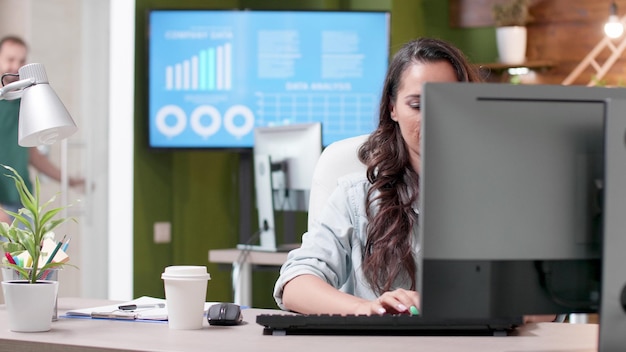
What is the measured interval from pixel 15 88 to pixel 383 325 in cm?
82

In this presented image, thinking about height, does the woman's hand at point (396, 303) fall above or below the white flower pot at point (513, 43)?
below

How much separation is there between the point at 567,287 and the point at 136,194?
3631 millimetres

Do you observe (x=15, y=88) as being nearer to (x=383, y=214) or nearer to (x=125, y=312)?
(x=125, y=312)

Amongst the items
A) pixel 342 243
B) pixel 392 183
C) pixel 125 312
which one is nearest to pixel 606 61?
pixel 392 183

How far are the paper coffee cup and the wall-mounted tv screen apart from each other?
3.05 meters

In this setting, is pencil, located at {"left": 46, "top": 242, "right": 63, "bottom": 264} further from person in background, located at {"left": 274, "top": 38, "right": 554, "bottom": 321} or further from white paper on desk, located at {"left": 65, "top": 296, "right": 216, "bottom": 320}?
person in background, located at {"left": 274, "top": 38, "right": 554, "bottom": 321}

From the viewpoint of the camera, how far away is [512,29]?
5.63 m

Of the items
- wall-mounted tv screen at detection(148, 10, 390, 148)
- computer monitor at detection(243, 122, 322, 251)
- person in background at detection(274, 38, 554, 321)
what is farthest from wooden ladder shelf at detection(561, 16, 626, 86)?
person in background at detection(274, 38, 554, 321)

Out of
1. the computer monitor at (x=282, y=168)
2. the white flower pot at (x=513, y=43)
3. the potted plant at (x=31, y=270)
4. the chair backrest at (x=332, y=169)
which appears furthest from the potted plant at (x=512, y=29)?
the potted plant at (x=31, y=270)

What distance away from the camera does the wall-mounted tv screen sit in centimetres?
473

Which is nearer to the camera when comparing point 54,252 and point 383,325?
point 383,325

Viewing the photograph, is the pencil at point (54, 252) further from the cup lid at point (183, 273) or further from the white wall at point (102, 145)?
the white wall at point (102, 145)

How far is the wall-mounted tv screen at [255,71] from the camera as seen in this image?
4734 mm

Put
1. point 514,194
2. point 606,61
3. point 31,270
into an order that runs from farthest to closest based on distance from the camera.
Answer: point 606,61 → point 31,270 → point 514,194
